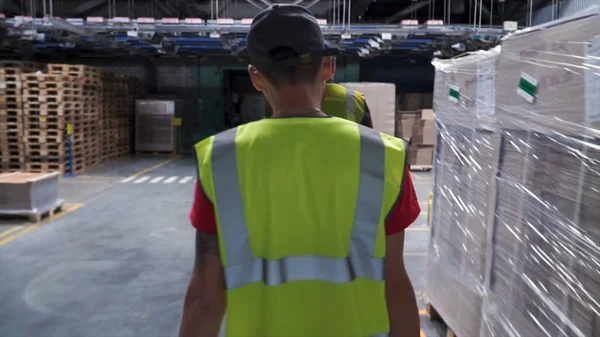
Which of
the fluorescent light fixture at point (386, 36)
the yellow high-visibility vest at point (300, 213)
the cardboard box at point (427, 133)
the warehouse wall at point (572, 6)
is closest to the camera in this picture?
the yellow high-visibility vest at point (300, 213)

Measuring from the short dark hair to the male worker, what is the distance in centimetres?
1

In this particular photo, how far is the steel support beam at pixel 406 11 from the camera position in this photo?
16000 millimetres

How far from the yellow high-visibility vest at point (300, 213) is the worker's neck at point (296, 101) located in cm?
6

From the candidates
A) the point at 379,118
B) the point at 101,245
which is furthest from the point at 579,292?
the point at 379,118

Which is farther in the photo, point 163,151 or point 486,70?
point 163,151

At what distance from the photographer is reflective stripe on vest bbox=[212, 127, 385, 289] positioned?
4.24 feet

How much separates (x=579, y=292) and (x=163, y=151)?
16.0 meters


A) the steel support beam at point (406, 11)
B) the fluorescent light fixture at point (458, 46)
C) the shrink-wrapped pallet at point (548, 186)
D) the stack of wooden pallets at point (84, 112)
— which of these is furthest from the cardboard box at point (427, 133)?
the shrink-wrapped pallet at point (548, 186)

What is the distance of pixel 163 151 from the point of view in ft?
55.4

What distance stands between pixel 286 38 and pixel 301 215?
1.57 ft

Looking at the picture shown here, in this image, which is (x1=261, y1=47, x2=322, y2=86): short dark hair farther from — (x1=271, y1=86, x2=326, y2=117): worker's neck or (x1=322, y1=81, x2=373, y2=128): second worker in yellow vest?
(x1=322, y1=81, x2=373, y2=128): second worker in yellow vest

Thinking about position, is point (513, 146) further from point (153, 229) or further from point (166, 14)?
point (166, 14)

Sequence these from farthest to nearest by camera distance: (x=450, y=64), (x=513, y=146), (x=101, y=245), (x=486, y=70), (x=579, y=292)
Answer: (x=101, y=245)
(x=450, y=64)
(x=486, y=70)
(x=513, y=146)
(x=579, y=292)

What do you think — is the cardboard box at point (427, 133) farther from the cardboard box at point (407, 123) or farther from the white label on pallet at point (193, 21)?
the white label on pallet at point (193, 21)
